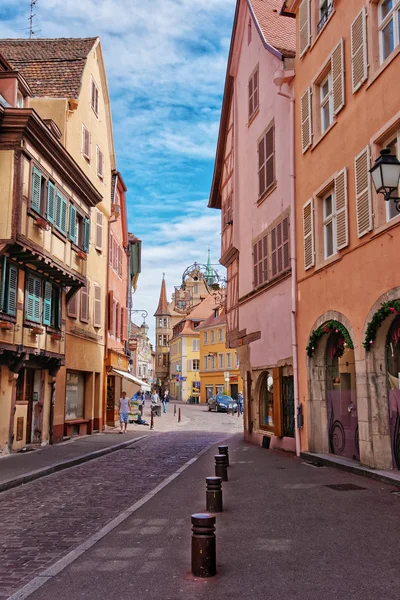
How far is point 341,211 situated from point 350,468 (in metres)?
5.14

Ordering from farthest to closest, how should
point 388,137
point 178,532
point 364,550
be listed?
point 388,137 < point 178,532 < point 364,550

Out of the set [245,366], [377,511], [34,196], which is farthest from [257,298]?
[377,511]

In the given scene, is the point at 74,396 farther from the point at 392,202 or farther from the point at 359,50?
the point at 359,50

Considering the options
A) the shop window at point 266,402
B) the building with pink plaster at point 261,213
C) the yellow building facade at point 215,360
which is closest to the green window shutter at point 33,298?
the building with pink plaster at point 261,213

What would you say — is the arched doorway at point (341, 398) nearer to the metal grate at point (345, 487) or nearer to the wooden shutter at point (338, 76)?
the metal grate at point (345, 487)

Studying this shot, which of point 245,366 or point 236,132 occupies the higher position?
point 236,132

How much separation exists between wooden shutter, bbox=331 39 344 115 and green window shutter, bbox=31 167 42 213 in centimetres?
823

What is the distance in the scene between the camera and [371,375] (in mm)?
11695

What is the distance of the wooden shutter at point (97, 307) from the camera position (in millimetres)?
25250

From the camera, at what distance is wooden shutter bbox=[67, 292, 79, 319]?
71.4 feet

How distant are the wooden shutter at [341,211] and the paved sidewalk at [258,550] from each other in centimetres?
497

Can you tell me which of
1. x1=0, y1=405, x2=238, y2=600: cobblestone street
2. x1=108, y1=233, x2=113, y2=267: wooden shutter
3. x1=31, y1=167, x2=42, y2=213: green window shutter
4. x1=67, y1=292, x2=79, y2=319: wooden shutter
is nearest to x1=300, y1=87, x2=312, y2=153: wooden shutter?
x1=31, y1=167, x2=42, y2=213: green window shutter

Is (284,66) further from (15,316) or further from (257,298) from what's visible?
(15,316)

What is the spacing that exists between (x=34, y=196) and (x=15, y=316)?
10.9 feet
